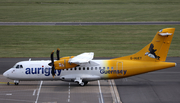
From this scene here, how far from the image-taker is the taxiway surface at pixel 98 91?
96.6 ft

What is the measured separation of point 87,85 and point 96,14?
2143 inches

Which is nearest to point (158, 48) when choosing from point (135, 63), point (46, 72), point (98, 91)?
point (135, 63)

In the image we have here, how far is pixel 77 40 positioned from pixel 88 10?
110 ft

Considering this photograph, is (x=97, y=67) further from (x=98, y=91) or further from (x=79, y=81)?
(x=98, y=91)

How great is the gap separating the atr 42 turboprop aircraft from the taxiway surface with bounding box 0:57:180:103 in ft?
4.27

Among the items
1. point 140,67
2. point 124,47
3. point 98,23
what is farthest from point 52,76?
point 98,23

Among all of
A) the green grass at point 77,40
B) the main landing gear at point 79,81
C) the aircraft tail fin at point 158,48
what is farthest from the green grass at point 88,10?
the main landing gear at point 79,81

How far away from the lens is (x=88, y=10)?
92.1 metres

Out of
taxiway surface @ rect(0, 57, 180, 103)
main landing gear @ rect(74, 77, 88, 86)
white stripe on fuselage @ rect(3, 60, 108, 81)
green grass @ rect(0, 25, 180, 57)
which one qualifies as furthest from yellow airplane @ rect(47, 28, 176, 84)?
green grass @ rect(0, 25, 180, 57)

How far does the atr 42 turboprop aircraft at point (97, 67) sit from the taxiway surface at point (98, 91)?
1.30 m

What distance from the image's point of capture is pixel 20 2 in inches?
4168

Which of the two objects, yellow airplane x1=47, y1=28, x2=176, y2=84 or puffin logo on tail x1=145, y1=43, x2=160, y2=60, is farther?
puffin logo on tail x1=145, y1=43, x2=160, y2=60

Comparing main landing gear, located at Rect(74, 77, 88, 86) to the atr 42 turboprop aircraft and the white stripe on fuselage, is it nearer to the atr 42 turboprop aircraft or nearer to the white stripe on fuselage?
the atr 42 turboprop aircraft

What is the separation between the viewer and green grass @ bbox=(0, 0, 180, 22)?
265 ft
